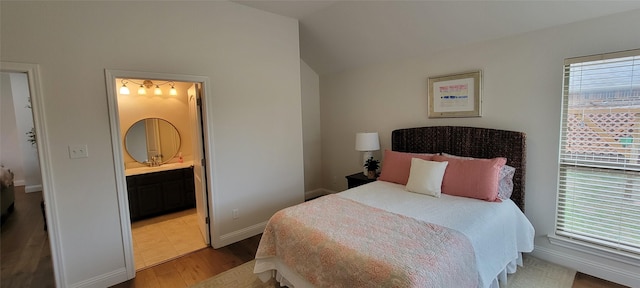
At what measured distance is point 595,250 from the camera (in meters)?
2.39

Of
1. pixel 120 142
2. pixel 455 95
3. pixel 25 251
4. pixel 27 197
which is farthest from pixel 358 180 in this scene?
pixel 27 197

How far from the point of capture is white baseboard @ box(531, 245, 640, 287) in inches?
88.4

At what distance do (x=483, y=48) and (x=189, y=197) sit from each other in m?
4.60

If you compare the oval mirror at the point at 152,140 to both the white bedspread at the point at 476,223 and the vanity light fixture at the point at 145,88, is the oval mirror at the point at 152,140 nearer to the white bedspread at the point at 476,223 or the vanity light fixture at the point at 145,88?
the vanity light fixture at the point at 145,88

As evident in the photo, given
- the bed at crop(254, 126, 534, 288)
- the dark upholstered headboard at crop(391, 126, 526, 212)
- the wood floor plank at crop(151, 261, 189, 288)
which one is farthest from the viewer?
the dark upholstered headboard at crop(391, 126, 526, 212)

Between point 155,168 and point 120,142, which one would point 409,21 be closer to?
point 120,142

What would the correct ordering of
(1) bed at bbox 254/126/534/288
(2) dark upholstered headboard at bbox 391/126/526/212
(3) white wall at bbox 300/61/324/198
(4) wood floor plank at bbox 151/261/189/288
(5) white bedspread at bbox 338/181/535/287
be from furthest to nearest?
(3) white wall at bbox 300/61/324/198 → (2) dark upholstered headboard at bbox 391/126/526/212 → (4) wood floor plank at bbox 151/261/189/288 → (5) white bedspread at bbox 338/181/535/287 → (1) bed at bbox 254/126/534/288

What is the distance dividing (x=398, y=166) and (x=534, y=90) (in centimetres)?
149

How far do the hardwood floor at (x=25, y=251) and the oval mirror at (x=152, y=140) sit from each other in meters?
1.51

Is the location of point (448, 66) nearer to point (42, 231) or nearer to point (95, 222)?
point (95, 222)

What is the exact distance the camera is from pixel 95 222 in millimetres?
2414

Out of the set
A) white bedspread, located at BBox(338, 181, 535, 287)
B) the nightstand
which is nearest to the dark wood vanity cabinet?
the nightstand

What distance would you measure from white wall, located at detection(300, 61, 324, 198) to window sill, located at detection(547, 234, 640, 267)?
11.1 ft

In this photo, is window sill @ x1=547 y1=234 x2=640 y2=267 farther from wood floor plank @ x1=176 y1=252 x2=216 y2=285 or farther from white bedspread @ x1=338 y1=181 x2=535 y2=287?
wood floor plank @ x1=176 y1=252 x2=216 y2=285
